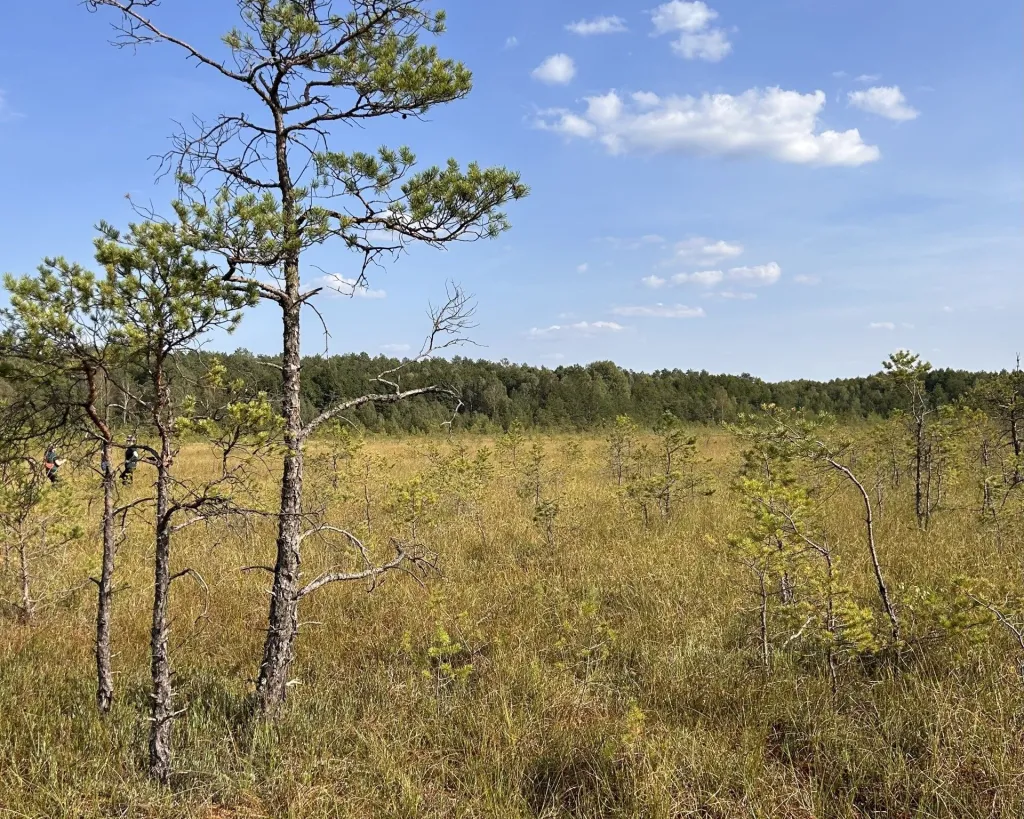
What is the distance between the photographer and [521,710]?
4.09 metres

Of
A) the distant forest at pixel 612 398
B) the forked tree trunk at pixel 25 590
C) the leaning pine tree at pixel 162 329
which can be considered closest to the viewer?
the leaning pine tree at pixel 162 329

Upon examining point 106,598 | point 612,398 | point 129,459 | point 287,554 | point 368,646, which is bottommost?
point 368,646

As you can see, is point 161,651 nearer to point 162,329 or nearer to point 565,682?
point 162,329

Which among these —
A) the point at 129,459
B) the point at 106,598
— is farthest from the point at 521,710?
the point at 129,459

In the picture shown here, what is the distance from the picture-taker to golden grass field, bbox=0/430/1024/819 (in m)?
3.17

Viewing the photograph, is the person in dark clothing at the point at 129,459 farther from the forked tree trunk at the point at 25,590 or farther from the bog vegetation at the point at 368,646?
the forked tree trunk at the point at 25,590

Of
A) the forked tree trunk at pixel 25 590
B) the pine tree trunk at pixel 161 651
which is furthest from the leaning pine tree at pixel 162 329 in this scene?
the forked tree trunk at pixel 25 590

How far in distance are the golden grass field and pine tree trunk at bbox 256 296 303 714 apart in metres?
0.22

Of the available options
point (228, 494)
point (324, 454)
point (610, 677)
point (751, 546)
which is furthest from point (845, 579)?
point (324, 454)

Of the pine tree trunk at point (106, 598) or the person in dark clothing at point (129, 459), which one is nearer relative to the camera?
the person in dark clothing at point (129, 459)

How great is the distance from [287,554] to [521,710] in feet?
6.41

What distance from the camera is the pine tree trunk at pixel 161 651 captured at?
3.23m

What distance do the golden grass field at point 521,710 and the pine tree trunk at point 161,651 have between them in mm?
141

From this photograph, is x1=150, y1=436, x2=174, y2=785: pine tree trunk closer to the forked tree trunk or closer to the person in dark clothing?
the person in dark clothing
